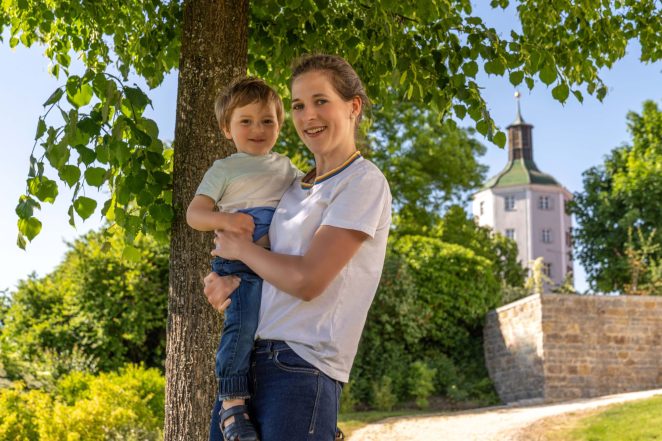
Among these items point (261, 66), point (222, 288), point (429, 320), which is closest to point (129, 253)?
point (261, 66)

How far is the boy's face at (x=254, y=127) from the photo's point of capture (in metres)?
2.89

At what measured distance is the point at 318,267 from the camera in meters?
2.21

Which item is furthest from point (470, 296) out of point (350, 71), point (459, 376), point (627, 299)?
point (350, 71)

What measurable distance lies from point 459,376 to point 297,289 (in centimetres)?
1451

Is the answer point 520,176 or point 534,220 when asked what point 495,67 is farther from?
point 520,176

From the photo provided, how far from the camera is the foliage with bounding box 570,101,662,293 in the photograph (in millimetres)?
25406

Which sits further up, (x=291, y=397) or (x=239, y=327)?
(x=239, y=327)

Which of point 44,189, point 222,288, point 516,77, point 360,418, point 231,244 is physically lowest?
point 360,418

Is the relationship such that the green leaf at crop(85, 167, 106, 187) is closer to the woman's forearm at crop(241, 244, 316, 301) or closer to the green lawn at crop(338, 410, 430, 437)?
the woman's forearm at crop(241, 244, 316, 301)

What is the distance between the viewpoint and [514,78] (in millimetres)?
5098

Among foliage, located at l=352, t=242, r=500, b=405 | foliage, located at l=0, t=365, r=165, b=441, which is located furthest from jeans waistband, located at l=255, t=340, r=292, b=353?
foliage, located at l=352, t=242, r=500, b=405

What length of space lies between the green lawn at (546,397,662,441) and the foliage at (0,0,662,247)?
4738mm

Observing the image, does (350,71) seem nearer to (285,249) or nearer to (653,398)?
(285,249)

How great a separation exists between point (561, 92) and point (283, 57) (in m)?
2.22
